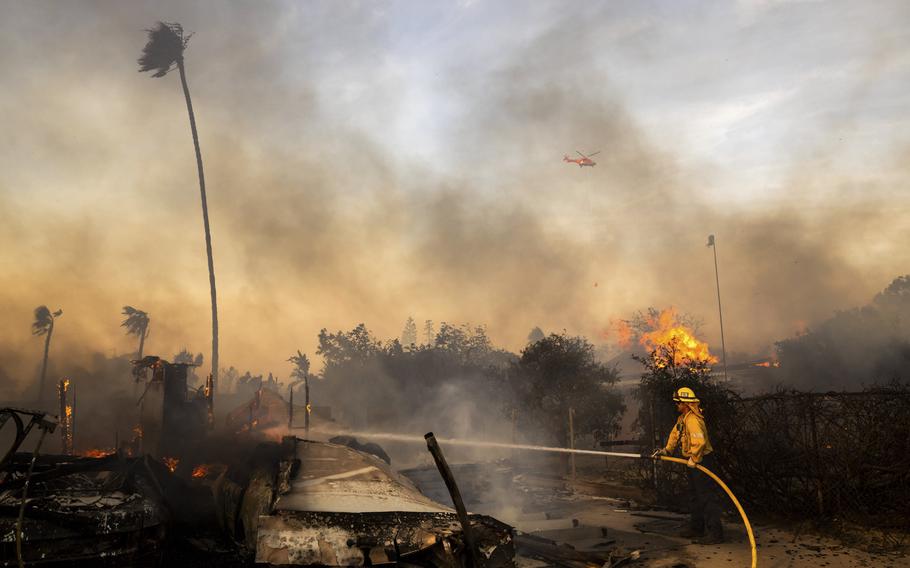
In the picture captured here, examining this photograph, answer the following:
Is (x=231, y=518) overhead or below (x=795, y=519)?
overhead

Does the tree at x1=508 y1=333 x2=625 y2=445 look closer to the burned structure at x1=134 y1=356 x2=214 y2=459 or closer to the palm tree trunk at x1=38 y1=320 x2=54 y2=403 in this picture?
the burned structure at x1=134 y1=356 x2=214 y2=459

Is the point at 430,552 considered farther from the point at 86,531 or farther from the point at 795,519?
the point at 795,519

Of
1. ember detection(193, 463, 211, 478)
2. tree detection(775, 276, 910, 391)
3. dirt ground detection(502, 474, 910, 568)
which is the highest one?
tree detection(775, 276, 910, 391)

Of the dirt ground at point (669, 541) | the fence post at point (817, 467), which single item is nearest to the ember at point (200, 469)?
the dirt ground at point (669, 541)

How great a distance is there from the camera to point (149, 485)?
6910 millimetres

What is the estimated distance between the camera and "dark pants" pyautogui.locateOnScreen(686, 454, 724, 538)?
890 centimetres

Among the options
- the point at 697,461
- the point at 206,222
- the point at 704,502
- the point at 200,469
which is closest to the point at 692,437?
the point at 697,461

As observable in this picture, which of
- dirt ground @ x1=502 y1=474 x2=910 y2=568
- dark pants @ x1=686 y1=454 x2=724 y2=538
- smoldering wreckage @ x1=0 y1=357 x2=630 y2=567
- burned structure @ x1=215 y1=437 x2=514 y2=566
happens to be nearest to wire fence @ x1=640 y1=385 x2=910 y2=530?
dirt ground @ x1=502 y1=474 x2=910 y2=568

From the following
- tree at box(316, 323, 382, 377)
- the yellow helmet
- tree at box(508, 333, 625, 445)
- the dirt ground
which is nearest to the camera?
the dirt ground

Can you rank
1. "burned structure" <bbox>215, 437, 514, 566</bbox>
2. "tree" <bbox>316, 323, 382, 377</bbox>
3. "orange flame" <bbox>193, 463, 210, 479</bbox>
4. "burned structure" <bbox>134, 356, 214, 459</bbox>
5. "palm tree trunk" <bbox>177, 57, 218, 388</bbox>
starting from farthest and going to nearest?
"tree" <bbox>316, 323, 382, 377</bbox>
"palm tree trunk" <bbox>177, 57, 218, 388</bbox>
"burned structure" <bbox>134, 356, 214, 459</bbox>
"orange flame" <bbox>193, 463, 210, 479</bbox>
"burned structure" <bbox>215, 437, 514, 566</bbox>

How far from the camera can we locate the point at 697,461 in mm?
8461

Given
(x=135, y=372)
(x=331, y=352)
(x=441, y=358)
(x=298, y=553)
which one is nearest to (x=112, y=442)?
(x=135, y=372)

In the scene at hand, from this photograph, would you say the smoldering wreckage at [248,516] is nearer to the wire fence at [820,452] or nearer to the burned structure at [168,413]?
the wire fence at [820,452]

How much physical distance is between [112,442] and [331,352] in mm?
27308
